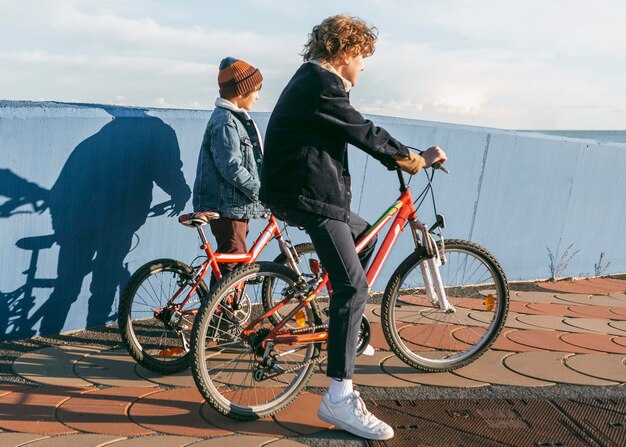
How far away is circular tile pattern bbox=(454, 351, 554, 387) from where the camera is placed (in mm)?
4992

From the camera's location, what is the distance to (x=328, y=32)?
4.07 m

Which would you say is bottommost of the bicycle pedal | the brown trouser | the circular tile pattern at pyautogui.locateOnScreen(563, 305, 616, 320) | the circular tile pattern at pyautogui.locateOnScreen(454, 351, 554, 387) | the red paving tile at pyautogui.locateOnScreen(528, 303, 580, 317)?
the bicycle pedal

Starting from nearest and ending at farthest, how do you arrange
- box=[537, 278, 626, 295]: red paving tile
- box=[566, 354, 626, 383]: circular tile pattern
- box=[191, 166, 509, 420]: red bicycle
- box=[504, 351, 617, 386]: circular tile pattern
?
box=[191, 166, 509, 420]: red bicycle → box=[504, 351, 617, 386]: circular tile pattern → box=[566, 354, 626, 383]: circular tile pattern → box=[537, 278, 626, 295]: red paving tile

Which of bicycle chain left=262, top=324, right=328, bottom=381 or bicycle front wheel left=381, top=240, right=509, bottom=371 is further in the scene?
bicycle front wheel left=381, top=240, right=509, bottom=371

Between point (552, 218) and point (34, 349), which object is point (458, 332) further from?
point (552, 218)

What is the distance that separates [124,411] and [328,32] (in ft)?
7.09

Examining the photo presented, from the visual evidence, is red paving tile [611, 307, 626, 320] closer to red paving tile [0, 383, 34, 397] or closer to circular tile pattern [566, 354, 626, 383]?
circular tile pattern [566, 354, 626, 383]

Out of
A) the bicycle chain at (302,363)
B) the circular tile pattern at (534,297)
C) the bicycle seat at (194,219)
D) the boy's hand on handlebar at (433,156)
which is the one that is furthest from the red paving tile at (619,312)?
the bicycle seat at (194,219)

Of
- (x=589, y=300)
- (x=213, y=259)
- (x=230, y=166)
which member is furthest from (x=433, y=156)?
(x=589, y=300)

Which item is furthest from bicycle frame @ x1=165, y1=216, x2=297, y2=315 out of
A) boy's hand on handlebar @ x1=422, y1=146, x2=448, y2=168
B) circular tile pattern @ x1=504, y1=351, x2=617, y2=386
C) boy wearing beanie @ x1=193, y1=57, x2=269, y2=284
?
circular tile pattern @ x1=504, y1=351, x2=617, y2=386

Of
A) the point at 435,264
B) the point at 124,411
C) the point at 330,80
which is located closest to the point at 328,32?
the point at 330,80

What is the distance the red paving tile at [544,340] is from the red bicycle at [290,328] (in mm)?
578

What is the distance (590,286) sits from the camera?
29.9ft

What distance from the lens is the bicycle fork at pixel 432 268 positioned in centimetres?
491
